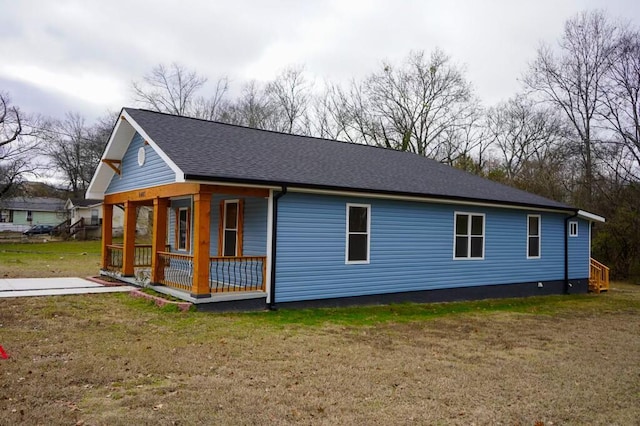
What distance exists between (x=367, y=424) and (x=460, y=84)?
3385 cm

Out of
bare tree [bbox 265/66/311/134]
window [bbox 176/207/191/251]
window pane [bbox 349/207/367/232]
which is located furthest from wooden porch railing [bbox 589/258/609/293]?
bare tree [bbox 265/66/311/134]

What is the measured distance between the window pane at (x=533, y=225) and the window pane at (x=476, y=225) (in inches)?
101

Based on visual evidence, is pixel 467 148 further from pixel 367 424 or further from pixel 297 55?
pixel 367 424

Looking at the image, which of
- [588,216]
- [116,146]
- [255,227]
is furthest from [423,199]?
[116,146]

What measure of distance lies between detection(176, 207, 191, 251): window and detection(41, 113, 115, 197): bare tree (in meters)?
35.8

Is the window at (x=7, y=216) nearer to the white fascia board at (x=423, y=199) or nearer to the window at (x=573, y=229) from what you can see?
the white fascia board at (x=423, y=199)

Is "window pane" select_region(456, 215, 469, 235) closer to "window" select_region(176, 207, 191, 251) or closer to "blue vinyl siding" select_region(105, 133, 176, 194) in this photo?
"blue vinyl siding" select_region(105, 133, 176, 194)

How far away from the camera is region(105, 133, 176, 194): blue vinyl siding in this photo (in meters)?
11.9

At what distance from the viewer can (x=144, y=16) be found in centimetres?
1576

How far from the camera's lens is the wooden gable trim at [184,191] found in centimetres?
993

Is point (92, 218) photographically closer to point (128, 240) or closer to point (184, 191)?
point (128, 240)

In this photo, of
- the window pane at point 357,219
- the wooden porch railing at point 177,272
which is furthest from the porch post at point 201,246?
the window pane at point 357,219

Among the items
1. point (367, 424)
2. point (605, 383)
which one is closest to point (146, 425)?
point (367, 424)

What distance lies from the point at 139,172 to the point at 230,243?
2997 millimetres
